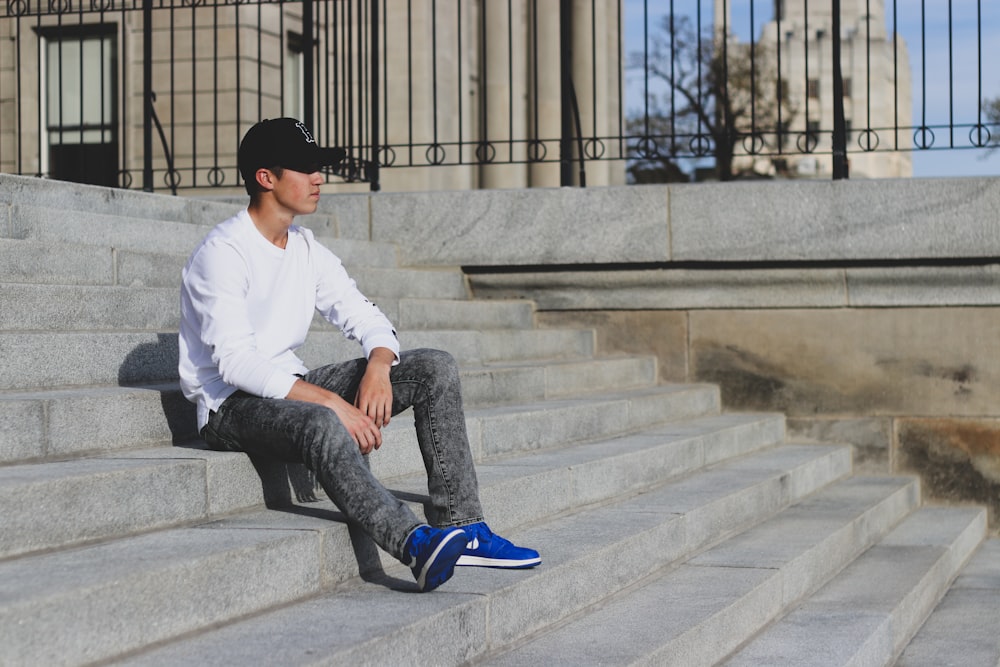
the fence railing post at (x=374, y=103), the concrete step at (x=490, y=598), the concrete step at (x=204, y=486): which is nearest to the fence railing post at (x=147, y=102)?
the fence railing post at (x=374, y=103)

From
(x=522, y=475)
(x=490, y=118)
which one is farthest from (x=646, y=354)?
(x=490, y=118)

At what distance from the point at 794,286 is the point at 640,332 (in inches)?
40.2

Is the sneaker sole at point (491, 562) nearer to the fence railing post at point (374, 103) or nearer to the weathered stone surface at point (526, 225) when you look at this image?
the weathered stone surface at point (526, 225)

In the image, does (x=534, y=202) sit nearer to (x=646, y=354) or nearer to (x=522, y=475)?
(x=646, y=354)

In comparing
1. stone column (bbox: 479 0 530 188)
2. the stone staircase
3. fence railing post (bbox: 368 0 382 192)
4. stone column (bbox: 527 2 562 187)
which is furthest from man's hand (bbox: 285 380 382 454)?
stone column (bbox: 527 2 562 187)

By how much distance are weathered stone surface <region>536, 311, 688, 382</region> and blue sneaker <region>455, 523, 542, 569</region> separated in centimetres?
459

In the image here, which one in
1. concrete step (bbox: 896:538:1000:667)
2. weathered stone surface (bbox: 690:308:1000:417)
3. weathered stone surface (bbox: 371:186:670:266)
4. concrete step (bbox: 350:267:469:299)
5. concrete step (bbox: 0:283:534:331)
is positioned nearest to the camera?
concrete step (bbox: 0:283:534:331)

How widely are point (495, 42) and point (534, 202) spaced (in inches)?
575

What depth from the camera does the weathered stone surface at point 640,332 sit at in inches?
336

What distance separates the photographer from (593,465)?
5.52m

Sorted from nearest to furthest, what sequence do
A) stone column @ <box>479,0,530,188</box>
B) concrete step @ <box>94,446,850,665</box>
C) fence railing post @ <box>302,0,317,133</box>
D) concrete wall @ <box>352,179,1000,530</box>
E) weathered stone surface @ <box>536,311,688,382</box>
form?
concrete step @ <box>94,446,850,665</box>, concrete wall @ <box>352,179,1000,530</box>, weathered stone surface @ <box>536,311,688,382</box>, fence railing post @ <box>302,0,317,133</box>, stone column @ <box>479,0,530,188</box>

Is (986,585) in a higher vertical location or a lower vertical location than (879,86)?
lower

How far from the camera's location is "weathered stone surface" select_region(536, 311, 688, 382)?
8.54m

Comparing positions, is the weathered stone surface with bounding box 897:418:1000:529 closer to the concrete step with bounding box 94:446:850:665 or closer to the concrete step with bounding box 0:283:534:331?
the concrete step with bounding box 94:446:850:665
